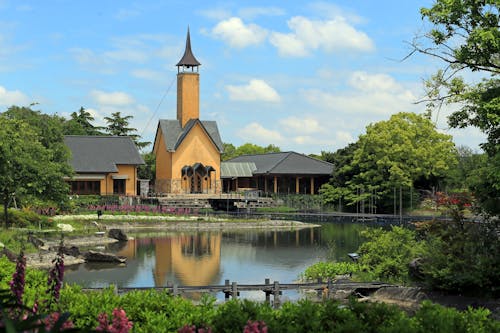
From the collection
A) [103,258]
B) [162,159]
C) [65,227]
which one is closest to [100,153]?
[162,159]

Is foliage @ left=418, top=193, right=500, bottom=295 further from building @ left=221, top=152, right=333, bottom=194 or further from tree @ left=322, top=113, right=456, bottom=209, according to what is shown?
building @ left=221, top=152, right=333, bottom=194

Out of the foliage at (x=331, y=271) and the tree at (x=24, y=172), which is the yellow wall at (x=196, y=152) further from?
the foliage at (x=331, y=271)

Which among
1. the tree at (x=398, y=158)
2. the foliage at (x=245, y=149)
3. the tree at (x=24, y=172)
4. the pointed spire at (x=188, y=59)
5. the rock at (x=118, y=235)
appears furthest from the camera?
the foliage at (x=245, y=149)

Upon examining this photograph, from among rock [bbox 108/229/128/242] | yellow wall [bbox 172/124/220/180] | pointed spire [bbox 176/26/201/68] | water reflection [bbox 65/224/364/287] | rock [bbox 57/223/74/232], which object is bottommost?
water reflection [bbox 65/224/364/287]

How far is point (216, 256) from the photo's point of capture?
2838 centimetres

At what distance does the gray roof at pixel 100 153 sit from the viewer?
52719 millimetres

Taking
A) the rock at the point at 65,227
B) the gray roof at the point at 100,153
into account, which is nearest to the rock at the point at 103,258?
the rock at the point at 65,227

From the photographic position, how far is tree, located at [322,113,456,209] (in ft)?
155

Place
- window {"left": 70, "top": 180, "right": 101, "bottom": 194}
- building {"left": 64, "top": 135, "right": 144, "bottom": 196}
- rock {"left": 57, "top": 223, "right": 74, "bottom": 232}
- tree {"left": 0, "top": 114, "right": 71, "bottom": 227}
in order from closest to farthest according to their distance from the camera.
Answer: tree {"left": 0, "top": 114, "right": 71, "bottom": 227}
rock {"left": 57, "top": 223, "right": 74, "bottom": 232}
window {"left": 70, "top": 180, "right": 101, "bottom": 194}
building {"left": 64, "top": 135, "right": 144, "bottom": 196}

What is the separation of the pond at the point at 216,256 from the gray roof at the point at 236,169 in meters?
22.7

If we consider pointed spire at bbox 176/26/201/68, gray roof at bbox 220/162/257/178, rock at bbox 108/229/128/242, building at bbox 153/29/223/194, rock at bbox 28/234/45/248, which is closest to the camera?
rock at bbox 28/234/45/248

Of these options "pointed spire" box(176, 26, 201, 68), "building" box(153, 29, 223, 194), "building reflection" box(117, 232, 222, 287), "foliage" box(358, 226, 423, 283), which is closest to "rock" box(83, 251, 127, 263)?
"building reflection" box(117, 232, 222, 287)

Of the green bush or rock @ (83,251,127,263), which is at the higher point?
the green bush

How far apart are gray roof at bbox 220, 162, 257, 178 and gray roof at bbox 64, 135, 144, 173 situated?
33.6ft
